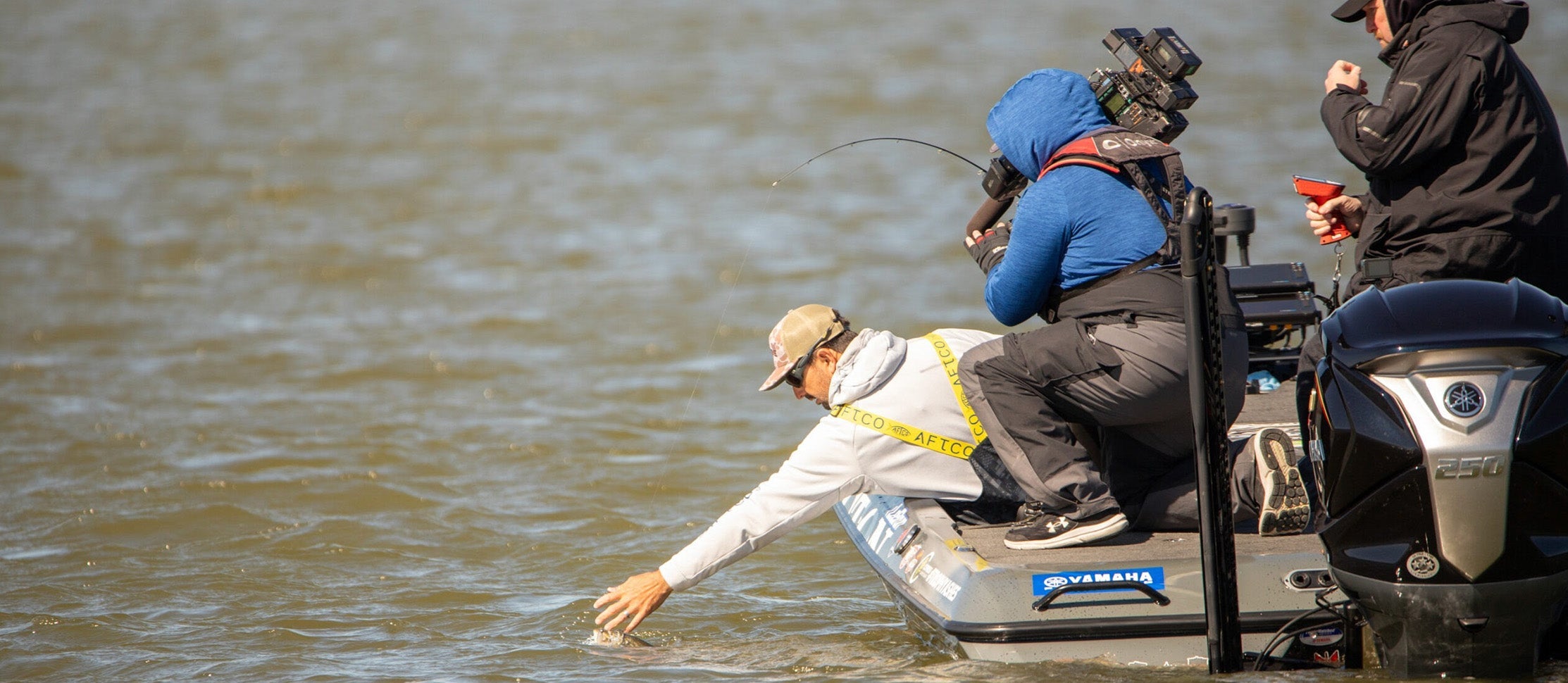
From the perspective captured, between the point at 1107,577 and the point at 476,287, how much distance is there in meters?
9.51

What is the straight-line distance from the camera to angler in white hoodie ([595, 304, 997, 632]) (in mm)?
4383

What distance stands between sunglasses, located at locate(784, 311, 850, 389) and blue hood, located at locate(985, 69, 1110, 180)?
703 mm

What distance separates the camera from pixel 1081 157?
13.1 feet

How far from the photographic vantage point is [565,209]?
1545 cm

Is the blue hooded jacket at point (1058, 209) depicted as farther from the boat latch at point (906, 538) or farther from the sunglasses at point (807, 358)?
the boat latch at point (906, 538)

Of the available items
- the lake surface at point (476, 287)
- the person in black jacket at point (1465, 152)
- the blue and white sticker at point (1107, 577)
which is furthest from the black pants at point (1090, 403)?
the lake surface at point (476, 287)

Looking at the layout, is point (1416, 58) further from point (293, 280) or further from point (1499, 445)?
point (293, 280)

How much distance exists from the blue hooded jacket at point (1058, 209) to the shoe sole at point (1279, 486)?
0.61 m

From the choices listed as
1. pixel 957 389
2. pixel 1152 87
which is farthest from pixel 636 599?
pixel 1152 87

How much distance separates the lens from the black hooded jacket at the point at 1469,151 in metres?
3.98

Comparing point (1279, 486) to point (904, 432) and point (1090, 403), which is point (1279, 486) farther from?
point (904, 432)

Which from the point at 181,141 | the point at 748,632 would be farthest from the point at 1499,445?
the point at 181,141

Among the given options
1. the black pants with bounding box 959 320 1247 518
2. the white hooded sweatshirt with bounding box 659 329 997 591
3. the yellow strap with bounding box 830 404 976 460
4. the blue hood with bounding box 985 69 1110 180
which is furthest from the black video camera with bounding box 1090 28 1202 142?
the yellow strap with bounding box 830 404 976 460

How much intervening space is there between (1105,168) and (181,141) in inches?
661
